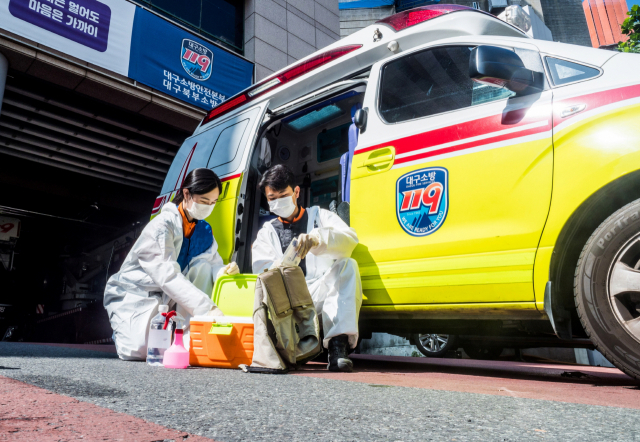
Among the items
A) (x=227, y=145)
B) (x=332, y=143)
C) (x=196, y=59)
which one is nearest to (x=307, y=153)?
(x=332, y=143)

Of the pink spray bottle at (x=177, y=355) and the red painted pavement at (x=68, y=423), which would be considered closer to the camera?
the red painted pavement at (x=68, y=423)

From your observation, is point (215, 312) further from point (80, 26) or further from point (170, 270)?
point (80, 26)

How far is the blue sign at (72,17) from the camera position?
635 cm

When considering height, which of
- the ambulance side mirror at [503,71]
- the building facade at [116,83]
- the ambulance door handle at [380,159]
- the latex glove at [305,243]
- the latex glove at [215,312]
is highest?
the building facade at [116,83]

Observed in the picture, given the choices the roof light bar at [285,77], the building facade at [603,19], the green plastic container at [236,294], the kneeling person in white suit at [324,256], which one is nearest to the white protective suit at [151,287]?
the green plastic container at [236,294]

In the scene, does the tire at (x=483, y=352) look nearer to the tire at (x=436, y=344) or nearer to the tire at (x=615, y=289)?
the tire at (x=436, y=344)

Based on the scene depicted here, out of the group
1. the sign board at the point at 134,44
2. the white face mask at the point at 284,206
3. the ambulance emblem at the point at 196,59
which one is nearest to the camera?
the white face mask at the point at 284,206

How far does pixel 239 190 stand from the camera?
11.6ft

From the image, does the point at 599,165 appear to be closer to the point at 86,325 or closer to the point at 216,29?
the point at 216,29

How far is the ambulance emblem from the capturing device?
26.3ft

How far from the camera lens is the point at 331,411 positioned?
1209 millimetres

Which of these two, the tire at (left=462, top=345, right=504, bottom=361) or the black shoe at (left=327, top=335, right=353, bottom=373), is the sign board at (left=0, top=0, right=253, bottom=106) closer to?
the tire at (left=462, top=345, right=504, bottom=361)

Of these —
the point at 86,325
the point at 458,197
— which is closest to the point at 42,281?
the point at 86,325

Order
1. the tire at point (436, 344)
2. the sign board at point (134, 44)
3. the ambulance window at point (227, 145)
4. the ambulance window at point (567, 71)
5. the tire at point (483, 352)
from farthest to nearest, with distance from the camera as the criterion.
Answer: the sign board at point (134, 44)
the tire at point (483, 352)
the tire at point (436, 344)
the ambulance window at point (227, 145)
the ambulance window at point (567, 71)
